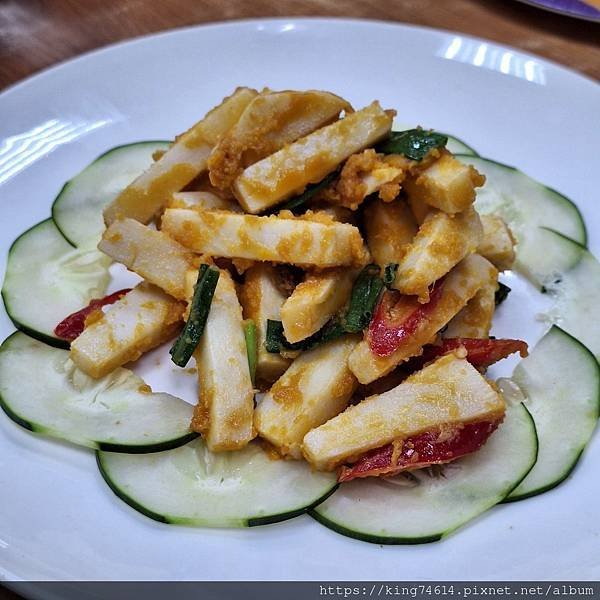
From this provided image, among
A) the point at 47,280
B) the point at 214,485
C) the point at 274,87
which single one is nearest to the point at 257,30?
the point at 274,87

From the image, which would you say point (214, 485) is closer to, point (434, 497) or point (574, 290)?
point (434, 497)

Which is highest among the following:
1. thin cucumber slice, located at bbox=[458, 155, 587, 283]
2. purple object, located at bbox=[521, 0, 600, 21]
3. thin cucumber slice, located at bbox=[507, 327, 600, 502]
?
purple object, located at bbox=[521, 0, 600, 21]

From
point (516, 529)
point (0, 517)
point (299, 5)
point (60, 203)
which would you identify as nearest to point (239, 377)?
point (0, 517)

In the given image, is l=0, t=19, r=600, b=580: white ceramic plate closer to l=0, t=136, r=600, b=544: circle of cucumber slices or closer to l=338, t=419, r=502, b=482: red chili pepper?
l=0, t=136, r=600, b=544: circle of cucumber slices

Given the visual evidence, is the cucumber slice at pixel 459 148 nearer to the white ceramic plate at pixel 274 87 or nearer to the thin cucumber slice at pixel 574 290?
the white ceramic plate at pixel 274 87

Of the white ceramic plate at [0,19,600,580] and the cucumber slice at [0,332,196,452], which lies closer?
the white ceramic plate at [0,19,600,580]

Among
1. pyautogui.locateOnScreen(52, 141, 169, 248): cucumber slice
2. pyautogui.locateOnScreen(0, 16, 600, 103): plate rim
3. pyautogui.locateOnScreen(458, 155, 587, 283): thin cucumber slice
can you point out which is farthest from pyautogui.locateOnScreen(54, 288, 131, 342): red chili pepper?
pyautogui.locateOnScreen(458, 155, 587, 283): thin cucumber slice

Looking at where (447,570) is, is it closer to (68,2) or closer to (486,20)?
(486,20)
